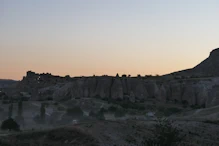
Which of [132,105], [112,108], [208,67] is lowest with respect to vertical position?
[112,108]

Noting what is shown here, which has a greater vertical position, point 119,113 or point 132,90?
point 132,90

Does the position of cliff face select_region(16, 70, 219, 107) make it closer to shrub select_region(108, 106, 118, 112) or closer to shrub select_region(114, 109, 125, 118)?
shrub select_region(108, 106, 118, 112)

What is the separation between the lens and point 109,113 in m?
65.3

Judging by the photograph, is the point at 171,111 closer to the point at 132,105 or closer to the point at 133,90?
the point at 132,105

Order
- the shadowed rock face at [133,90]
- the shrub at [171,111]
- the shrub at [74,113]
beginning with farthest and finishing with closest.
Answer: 1. the shadowed rock face at [133,90]
2. the shrub at [171,111]
3. the shrub at [74,113]

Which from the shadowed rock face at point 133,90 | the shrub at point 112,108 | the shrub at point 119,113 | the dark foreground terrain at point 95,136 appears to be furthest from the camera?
the shadowed rock face at point 133,90

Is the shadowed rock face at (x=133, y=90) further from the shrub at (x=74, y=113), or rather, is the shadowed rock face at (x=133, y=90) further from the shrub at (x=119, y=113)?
the shrub at (x=74, y=113)

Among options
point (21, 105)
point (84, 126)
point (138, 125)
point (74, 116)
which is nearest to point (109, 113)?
point (74, 116)

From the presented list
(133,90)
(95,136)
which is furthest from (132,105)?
(95,136)

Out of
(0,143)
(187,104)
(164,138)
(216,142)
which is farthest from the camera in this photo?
(187,104)

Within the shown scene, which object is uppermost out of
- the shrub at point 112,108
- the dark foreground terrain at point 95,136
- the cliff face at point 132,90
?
the cliff face at point 132,90

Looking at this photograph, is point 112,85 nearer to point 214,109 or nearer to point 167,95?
point 167,95

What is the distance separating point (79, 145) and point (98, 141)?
1361 millimetres

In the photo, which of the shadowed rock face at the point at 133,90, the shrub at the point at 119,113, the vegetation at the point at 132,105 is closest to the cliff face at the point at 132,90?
the shadowed rock face at the point at 133,90
